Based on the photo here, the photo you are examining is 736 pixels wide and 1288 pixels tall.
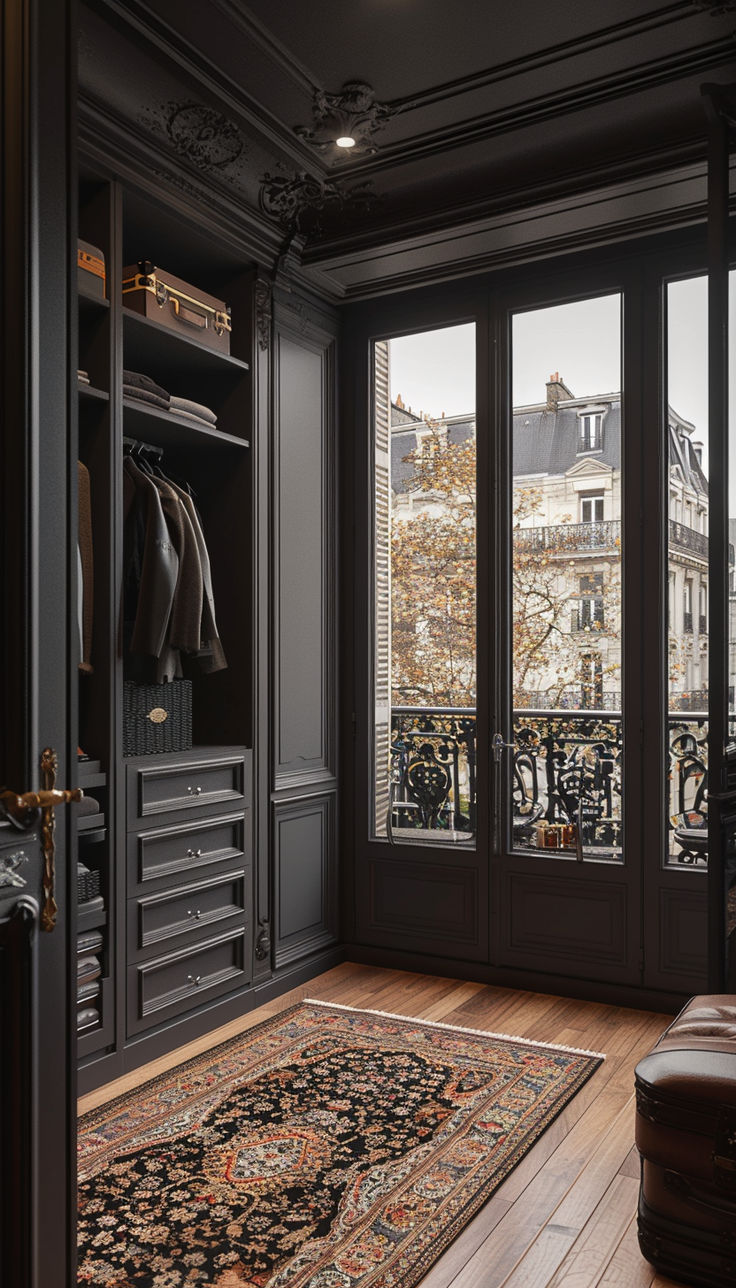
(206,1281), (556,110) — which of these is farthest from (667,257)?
(206,1281)

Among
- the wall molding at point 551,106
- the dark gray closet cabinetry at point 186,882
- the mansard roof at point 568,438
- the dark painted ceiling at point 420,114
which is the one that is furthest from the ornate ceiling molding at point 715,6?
the dark gray closet cabinetry at point 186,882

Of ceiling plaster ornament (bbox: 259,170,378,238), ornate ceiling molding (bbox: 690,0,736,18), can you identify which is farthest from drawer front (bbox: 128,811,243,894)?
ornate ceiling molding (bbox: 690,0,736,18)

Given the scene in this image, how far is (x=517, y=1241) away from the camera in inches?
84.0

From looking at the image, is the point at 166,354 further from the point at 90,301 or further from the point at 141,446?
the point at 90,301

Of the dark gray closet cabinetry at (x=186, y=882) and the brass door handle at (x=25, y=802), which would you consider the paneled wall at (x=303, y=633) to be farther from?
the brass door handle at (x=25, y=802)

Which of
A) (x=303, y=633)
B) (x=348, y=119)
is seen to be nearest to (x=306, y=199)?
(x=348, y=119)

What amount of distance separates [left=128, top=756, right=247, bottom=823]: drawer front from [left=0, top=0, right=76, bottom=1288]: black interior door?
65.2 inches

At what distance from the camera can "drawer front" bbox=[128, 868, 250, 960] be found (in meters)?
3.11

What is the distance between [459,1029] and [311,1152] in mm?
1021

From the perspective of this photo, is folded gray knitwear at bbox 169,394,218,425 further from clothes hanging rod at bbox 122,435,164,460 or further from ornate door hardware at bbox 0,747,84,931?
ornate door hardware at bbox 0,747,84,931

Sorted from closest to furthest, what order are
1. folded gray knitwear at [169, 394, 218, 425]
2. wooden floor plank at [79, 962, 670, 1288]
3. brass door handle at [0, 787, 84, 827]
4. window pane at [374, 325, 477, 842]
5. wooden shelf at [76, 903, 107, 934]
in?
brass door handle at [0, 787, 84, 827], wooden floor plank at [79, 962, 670, 1288], wooden shelf at [76, 903, 107, 934], folded gray knitwear at [169, 394, 218, 425], window pane at [374, 325, 477, 842]

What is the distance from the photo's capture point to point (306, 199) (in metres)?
3.55

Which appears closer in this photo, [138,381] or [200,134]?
[200,134]

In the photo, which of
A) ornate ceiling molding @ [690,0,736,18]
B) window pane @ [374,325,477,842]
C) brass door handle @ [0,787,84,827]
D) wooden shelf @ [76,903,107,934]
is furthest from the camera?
window pane @ [374,325,477,842]
